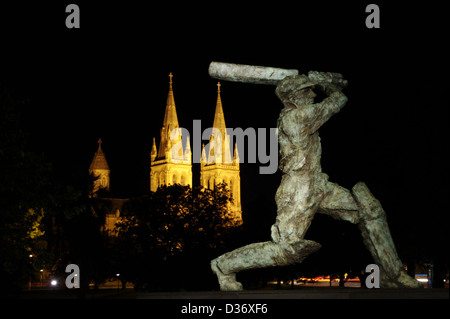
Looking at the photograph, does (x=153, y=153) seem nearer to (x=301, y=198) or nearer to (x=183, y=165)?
(x=183, y=165)

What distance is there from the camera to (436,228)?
22.4 meters

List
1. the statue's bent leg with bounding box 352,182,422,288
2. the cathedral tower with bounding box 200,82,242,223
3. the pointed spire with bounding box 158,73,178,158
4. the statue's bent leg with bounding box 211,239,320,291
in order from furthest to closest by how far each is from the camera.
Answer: the cathedral tower with bounding box 200,82,242,223
the pointed spire with bounding box 158,73,178,158
the statue's bent leg with bounding box 352,182,422,288
the statue's bent leg with bounding box 211,239,320,291

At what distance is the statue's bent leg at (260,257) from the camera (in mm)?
13391

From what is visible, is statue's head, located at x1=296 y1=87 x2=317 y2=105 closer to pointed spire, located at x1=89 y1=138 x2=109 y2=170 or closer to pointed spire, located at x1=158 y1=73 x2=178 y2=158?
pointed spire, located at x1=158 y1=73 x2=178 y2=158

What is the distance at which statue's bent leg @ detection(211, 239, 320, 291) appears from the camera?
13391 millimetres

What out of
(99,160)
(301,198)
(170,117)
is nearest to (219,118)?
(170,117)

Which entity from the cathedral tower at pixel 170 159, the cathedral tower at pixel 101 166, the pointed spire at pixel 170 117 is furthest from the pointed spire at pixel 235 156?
the cathedral tower at pixel 101 166

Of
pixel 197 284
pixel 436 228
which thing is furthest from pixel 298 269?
pixel 436 228

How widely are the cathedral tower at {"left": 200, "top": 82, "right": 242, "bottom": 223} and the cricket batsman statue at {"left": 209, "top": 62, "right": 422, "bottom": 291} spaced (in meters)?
112

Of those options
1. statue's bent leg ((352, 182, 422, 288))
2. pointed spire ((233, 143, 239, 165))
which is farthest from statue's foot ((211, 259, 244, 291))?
pointed spire ((233, 143, 239, 165))

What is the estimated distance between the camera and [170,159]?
13050 cm

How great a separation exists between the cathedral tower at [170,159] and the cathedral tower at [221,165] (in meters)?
3.08
